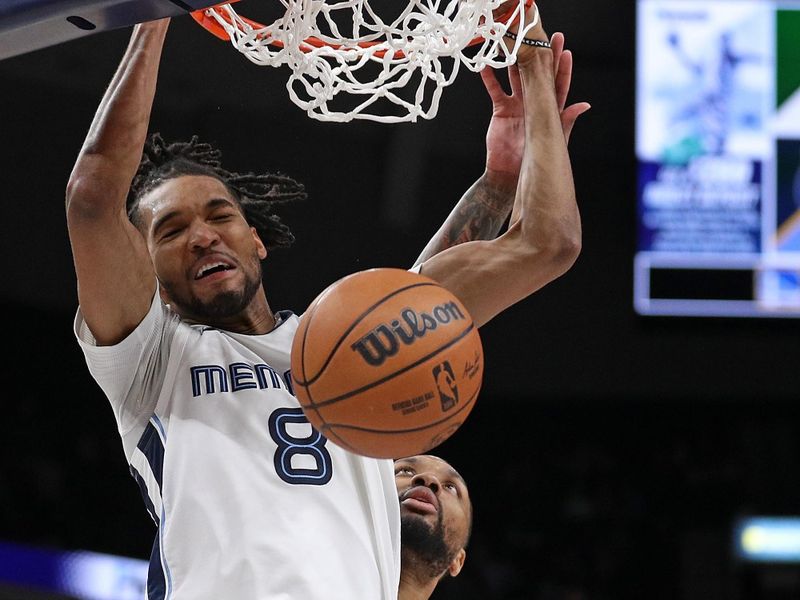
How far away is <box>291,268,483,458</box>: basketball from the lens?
213 centimetres

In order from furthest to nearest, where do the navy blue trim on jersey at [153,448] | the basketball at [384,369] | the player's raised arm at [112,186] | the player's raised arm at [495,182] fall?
the player's raised arm at [495,182], the navy blue trim on jersey at [153,448], the player's raised arm at [112,186], the basketball at [384,369]

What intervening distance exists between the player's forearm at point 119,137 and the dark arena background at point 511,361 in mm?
4375

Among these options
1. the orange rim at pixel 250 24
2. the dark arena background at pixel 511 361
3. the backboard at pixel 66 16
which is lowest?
the dark arena background at pixel 511 361

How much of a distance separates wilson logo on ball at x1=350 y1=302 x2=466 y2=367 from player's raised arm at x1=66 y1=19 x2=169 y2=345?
1.67ft

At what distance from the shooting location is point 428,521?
338 centimetres

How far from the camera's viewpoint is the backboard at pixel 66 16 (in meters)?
1.95

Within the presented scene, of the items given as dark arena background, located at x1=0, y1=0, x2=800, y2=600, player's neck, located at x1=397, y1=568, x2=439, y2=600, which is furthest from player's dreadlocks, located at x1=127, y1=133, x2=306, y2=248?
dark arena background, located at x1=0, y1=0, x2=800, y2=600

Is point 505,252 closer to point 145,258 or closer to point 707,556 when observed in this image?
point 145,258

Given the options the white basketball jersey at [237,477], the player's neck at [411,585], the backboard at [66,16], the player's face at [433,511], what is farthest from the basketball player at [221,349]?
the player's neck at [411,585]

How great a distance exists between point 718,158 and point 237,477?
4806mm

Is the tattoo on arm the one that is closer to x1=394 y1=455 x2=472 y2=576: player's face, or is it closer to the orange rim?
the orange rim

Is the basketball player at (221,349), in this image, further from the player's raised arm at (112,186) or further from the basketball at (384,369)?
the basketball at (384,369)

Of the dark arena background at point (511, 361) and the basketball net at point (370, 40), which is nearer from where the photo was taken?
the basketball net at point (370, 40)

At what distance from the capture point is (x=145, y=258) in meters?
2.37
